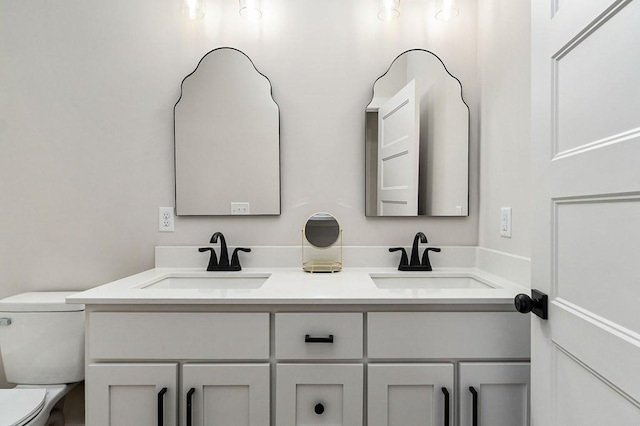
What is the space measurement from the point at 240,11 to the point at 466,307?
5.53ft

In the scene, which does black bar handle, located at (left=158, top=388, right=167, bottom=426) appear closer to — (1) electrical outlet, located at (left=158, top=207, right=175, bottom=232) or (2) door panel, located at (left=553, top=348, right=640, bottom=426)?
(1) electrical outlet, located at (left=158, top=207, right=175, bottom=232)

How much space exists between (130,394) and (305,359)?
62cm

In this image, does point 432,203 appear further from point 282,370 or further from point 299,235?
point 282,370

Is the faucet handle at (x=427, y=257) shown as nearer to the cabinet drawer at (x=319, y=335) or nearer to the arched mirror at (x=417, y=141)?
the arched mirror at (x=417, y=141)

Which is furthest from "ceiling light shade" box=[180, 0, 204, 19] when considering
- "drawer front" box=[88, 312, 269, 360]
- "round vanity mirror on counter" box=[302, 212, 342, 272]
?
"drawer front" box=[88, 312, 269, 360]

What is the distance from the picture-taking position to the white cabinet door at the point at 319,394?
1.19 metres

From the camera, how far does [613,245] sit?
2.38 ft

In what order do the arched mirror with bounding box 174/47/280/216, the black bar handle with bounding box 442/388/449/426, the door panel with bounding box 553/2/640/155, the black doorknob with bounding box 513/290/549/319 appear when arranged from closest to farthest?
1. the door panel with bounding box 553/2/640/155
2. the black doorknob with bounding box 513/290/549/319
3. the black bar handle with bounding box 442/388/449/426
4. the arched mirror with bounding box 174/47/280/216

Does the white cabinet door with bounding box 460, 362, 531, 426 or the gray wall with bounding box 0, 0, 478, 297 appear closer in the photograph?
the white cabinet door with bounding box 460, 362, 531, 426

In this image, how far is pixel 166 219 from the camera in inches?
69.6

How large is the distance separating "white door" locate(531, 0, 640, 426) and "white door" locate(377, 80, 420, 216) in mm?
708

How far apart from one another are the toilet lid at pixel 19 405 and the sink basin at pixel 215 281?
61 cm

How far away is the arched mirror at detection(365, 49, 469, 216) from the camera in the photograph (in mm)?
1714

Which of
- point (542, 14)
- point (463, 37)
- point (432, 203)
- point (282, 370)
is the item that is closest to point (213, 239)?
point (282, 370)
